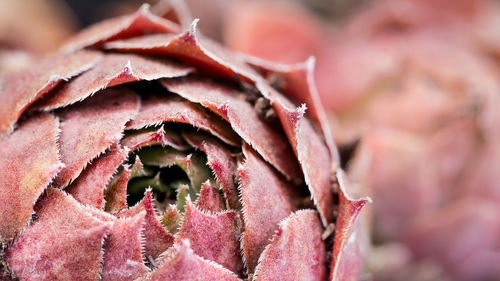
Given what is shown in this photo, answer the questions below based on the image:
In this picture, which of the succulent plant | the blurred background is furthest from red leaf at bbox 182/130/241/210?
the blurred background

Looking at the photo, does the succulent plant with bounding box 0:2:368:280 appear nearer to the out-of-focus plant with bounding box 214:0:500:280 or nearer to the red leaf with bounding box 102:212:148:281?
the red leaf with bounding box 102:212:148:281

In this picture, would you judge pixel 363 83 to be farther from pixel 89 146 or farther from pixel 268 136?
pixel 89 146

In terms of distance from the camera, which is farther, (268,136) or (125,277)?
(268,136)

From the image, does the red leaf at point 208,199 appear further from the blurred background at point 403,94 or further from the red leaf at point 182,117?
the blurred background at point 403,94

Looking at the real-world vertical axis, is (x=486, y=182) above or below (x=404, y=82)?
below

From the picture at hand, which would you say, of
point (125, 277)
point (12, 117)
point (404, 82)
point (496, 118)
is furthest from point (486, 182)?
point (12, 117)
